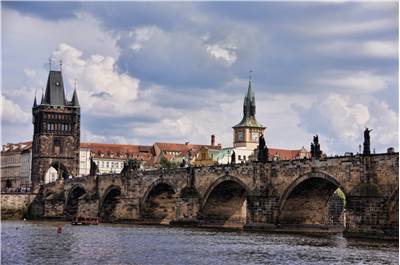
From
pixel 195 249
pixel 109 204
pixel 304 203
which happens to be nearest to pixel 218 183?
pixel 304 203

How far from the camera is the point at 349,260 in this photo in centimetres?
4788

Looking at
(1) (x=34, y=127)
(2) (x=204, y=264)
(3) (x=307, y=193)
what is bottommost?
(2) (x=204, y=264)

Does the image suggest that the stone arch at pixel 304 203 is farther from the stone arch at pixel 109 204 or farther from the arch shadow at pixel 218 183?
the stone arch at pixel 109 204

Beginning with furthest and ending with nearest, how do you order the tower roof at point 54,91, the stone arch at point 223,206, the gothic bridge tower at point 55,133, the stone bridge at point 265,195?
the tower roof at point 54,91
the gothic bridge tower at point 55,133
the stone arch at point 223,206
the stone bridge at point 265,195

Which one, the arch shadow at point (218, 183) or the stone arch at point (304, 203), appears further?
the arch shadow at point (218, 183)

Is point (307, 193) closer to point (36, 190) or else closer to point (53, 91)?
point (36, 190)

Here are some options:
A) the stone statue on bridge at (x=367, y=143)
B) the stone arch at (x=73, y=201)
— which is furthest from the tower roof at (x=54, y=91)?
the stone statue on bridge at (x=367, y=143)

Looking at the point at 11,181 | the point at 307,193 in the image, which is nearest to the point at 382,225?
the point at 307,193

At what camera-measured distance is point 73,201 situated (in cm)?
13225

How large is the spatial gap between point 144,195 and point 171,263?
192 ft

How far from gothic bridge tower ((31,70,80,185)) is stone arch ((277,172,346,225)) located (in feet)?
302

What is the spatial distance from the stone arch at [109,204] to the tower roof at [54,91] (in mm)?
54535

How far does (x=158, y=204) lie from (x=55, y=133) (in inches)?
2593

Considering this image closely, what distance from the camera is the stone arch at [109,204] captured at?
113562 mm
